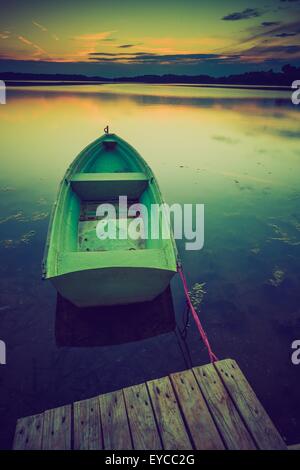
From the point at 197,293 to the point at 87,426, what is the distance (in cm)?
449

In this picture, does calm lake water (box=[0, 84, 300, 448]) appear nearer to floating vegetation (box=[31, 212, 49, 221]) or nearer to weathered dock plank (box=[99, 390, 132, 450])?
floating vegetation (box=[31, 212, 49, 221])

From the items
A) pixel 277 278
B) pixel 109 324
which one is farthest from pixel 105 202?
pixel 277 278

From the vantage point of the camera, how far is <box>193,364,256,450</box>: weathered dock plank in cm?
289

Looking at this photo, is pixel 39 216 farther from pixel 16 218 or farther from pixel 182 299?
pixel 182 299

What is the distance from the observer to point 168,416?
10.2 ft

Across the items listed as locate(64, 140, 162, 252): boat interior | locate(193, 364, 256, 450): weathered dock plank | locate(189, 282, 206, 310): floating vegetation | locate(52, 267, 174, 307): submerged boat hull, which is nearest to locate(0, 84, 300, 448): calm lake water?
locate(189, 282, 206, 310): floating vegetation

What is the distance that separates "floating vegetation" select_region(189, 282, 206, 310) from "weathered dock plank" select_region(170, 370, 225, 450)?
324 centimetres

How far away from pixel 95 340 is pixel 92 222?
339 centimetres

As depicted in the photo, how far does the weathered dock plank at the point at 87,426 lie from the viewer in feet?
9.30

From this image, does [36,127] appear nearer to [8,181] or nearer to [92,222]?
[8,181]

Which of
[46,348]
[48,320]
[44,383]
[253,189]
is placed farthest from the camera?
[253,189]

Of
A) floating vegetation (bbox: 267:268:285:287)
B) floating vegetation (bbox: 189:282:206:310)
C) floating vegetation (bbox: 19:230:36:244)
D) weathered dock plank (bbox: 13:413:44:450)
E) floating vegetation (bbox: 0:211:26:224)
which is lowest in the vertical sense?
floating vegetation (bbox: 189:282:206:310)
